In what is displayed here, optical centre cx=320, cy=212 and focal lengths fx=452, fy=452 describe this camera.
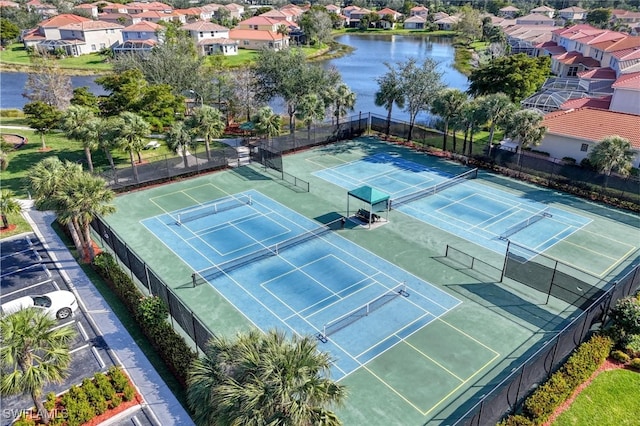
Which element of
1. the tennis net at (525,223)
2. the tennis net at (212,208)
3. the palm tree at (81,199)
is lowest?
the tennis net at (525,223)

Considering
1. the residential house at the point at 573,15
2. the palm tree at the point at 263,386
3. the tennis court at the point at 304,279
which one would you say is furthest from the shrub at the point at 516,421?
the residential house at the point at 573,15

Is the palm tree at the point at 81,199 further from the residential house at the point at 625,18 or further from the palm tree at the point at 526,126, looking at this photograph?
the residential house at the point at 625,18

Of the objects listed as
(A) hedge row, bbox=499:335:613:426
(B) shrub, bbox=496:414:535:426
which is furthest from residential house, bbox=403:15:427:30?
(B) shrub, bbox=496:414:535:426

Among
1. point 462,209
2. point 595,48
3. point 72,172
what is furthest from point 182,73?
point 595,48

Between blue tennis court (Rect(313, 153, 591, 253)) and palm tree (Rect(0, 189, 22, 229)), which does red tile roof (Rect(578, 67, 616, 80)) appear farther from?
palm tree (Rect(0, 189, 22, 229))

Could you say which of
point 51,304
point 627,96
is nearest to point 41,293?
point 51,304

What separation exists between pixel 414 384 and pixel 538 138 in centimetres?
2534

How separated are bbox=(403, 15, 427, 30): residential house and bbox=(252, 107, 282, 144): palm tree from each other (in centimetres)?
13496

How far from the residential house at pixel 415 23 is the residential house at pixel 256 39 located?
66356 millimetres

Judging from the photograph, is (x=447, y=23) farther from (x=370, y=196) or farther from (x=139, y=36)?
(x=370, y=196)

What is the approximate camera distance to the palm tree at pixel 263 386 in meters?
10.2

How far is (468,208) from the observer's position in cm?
3020

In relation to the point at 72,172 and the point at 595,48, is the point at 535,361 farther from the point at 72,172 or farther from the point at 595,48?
the point at 595,48

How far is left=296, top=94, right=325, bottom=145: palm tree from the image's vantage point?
39.6 meters
